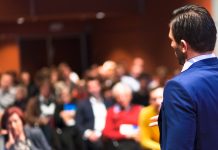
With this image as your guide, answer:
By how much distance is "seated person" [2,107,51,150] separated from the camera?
6.85m

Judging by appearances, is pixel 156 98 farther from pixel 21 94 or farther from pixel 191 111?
pixel 21 94

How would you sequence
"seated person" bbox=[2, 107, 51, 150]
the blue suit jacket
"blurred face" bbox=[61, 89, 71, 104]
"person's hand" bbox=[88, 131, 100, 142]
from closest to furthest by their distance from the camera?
the blue suit jacket
"seated person" bbox=[2, 107, 51, 150]
"person's hand" bbox=[88, 131, 100, 142]
"blurred face" bbox=[61, 89, 71, 104]

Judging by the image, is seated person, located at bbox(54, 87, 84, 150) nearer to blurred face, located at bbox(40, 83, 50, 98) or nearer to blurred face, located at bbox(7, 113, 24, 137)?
blurred face, located at bbox(40, 83, 50, 98)

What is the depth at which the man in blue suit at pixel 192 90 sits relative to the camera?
2633 millimetres

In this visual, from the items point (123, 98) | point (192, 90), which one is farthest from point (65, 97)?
point (192, 90)

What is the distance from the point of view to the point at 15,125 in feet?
22.4

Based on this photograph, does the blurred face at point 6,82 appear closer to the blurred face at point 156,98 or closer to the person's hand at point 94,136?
the person's hand at point 94,136

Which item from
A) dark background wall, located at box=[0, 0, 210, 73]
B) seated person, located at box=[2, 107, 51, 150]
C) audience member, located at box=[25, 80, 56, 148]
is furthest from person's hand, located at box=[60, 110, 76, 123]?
seated person, located at box=[2, 107, 51, 150]

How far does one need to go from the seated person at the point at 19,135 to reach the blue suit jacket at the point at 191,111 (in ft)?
14.0

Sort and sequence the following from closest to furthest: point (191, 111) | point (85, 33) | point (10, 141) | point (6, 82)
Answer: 1. point (191, 111)
2. point (10, 141)
3. point (6, 82)
4. point (85, 33)

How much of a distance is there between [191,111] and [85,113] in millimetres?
7863

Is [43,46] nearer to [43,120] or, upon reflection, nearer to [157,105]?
[43,120]

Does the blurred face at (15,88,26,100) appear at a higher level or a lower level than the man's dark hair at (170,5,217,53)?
lower

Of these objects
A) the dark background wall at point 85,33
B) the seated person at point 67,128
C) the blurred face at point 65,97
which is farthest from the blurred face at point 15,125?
the dark background wall at point 85,33
